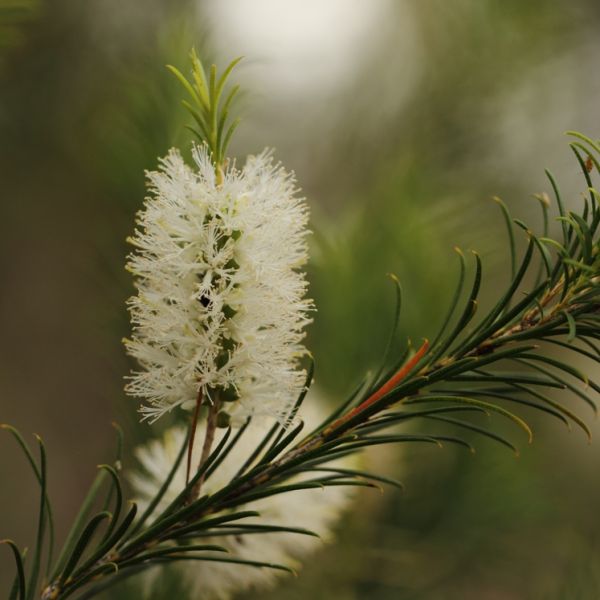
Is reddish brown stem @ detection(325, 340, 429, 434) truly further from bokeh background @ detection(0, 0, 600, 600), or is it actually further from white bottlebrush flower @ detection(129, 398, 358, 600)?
bokeh background @ detection(0, 0, 600, 600)

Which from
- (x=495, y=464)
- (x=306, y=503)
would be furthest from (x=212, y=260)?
(x=495, y=464)

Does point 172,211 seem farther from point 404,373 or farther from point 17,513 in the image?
point 17,513

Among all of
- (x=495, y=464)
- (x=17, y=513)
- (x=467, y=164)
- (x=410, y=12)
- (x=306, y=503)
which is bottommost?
(x=17, y=513)

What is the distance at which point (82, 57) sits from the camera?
81cm

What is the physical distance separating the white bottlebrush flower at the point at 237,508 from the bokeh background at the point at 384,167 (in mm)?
37

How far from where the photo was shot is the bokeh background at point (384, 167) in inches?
18.5

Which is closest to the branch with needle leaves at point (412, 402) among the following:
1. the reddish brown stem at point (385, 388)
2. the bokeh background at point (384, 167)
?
the reddish brown stem at point (385, 388)

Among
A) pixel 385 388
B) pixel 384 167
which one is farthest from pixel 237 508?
pixel 384 167

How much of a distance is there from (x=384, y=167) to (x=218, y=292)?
0.45m

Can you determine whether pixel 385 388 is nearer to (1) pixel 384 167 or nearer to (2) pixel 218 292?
(2) pixel 218 292

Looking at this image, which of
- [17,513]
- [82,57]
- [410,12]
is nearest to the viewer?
[82,57]

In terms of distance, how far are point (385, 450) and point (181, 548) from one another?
0.38 metres

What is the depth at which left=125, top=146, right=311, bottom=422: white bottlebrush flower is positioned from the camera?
22 centimetres

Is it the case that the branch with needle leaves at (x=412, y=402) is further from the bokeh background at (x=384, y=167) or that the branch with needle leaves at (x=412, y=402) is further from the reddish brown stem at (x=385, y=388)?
the bokeh background at (x=384, y=167)
